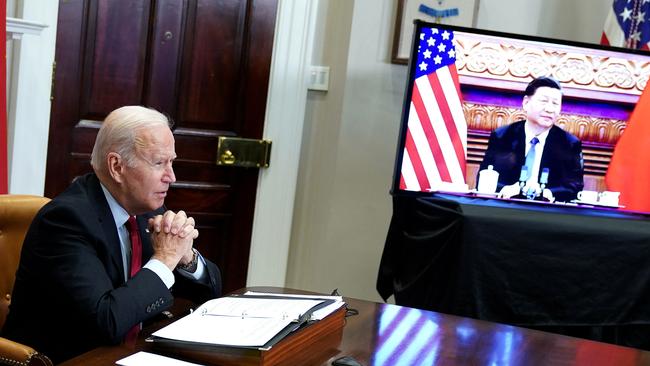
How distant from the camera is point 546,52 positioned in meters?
3.62

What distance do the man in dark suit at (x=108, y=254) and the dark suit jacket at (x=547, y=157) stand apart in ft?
5.46

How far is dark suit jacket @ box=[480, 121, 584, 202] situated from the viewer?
3.61m

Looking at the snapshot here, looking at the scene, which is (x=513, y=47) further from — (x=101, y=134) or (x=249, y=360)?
(x=249, y=360)

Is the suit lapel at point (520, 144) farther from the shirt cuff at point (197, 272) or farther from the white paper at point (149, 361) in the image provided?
the white paper at point (149, 361)

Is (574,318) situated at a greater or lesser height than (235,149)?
lesser

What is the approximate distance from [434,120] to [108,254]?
1.82 metres

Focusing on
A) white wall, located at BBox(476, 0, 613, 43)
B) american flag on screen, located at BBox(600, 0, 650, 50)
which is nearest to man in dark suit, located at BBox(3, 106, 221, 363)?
white wall, located at BBox(476, 0, 613, 43)

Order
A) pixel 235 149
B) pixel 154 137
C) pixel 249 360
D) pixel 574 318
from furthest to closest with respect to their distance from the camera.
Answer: pixel 235 149
pixel 574 318
pixel 154 137
pixel 249 360

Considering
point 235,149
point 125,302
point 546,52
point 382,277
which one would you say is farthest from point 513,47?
point 125,302

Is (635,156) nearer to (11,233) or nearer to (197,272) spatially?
(197,272)

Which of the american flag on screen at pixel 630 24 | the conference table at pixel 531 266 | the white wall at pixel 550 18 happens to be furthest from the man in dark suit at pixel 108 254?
the american flag on screen at pixel 630 24

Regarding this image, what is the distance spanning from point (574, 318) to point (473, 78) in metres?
0.99

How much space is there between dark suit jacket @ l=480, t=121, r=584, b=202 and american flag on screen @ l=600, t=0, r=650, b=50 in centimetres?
66

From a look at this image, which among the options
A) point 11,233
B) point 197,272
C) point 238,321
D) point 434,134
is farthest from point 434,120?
point 238,321
